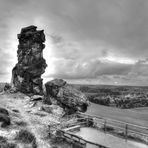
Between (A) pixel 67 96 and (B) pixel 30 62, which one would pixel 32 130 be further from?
(B) pixel 30 62

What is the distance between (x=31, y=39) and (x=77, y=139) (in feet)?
127

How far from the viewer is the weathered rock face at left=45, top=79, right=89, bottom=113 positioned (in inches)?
865

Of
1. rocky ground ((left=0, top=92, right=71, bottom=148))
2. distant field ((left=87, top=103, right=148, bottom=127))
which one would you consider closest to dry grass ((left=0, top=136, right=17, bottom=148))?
rocky ground ((left=0, top=92, right=71, bottom=148))

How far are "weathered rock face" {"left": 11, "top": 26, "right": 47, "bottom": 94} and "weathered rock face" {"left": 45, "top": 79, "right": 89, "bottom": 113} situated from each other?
66.6 ft

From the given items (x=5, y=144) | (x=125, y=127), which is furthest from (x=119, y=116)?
(x=5, y=144)

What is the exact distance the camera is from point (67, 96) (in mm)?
22484

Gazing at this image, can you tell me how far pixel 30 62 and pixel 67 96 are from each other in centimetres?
2558

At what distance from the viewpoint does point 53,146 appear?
1297cm

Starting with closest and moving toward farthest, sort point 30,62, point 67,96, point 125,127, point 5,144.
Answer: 1. point 5,144
2. point 125,127
3. point 67,96
4. point 30,62

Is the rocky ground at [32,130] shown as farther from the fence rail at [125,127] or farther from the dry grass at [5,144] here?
the fence rail at [125,127]

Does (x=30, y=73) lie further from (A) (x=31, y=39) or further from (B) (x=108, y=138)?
(B) (x=108, y=138)

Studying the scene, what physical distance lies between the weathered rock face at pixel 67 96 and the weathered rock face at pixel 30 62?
66.6 feet

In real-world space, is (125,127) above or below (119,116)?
above

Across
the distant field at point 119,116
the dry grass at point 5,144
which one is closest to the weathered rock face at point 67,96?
the dry grass at point 5,144
